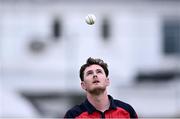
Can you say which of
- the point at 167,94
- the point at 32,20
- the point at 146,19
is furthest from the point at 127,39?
the point at 167,94

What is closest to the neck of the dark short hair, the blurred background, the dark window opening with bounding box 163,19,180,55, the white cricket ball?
the dark short hair

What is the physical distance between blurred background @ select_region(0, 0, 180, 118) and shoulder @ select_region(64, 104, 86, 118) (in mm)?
37586

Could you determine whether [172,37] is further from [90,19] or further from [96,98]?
[96,98]

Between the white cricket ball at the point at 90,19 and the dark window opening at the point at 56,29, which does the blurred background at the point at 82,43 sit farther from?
the white cricket ball at the point at 90,19

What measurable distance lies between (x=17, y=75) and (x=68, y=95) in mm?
4398

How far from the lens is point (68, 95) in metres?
45.9

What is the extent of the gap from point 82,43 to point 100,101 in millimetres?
43664

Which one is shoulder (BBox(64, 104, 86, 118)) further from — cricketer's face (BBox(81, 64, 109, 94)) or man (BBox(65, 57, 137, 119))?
cricketer's face (BBox(81, 64, 109, 94))

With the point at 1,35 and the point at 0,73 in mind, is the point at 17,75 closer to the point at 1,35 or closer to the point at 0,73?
the point at 0,73

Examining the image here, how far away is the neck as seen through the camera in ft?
29.2

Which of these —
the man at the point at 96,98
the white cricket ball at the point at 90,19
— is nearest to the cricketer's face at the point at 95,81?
the man at the point at 96,98

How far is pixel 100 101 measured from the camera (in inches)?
351

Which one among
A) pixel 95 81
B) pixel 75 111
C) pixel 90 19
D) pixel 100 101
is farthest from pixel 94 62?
pixel 90 19

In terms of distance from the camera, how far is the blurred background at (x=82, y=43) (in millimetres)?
49031
